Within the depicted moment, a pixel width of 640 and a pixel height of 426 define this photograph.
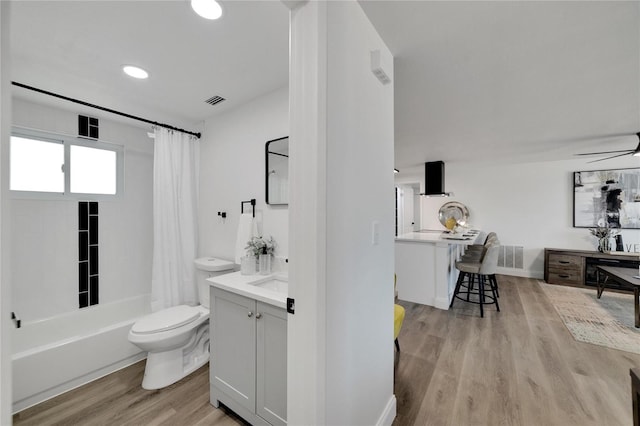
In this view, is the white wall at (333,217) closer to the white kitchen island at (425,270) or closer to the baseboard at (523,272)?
the white kitchen island at (425,270)

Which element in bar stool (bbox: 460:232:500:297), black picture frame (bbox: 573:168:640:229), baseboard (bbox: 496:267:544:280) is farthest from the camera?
baseboard (bbox: 496:267:544:280)

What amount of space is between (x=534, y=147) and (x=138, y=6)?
16.1 feet

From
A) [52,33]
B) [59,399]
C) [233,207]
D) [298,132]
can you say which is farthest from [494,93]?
[59,399]

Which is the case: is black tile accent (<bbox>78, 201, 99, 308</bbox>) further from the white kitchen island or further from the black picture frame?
the black picture frame

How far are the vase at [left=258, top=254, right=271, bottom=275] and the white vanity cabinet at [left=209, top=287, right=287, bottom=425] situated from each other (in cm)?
36

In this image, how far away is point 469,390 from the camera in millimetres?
1867

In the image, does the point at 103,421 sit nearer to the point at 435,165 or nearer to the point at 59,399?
the point at 59,399

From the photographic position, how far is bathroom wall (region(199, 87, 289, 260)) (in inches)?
82.5

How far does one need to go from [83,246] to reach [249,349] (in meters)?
2.19

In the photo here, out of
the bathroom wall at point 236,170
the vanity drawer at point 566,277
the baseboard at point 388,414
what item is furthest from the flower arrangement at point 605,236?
the bathroom wall at point 236,170

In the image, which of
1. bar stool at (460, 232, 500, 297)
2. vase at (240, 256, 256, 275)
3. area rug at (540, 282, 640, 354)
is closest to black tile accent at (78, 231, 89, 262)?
vase at (240, 256, 256, 275)

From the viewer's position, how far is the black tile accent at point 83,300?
2404mm

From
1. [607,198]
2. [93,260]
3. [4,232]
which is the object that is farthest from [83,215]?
[607,198]

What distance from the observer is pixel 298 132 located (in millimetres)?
999
